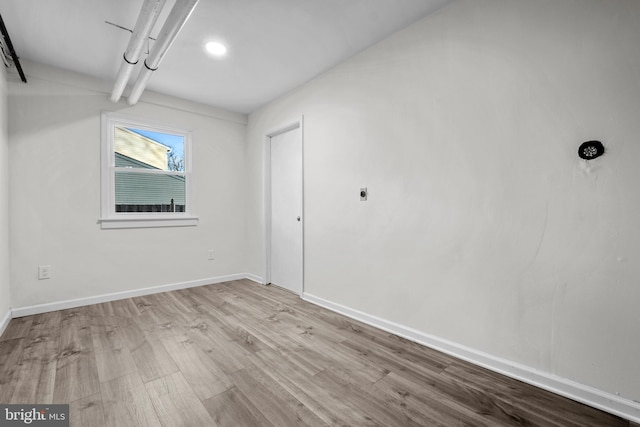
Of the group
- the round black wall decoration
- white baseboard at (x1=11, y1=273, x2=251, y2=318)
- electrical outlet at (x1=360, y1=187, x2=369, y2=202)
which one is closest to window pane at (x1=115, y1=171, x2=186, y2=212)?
white baseboard at (x1=11, y1=273, x2=251, y2=318)

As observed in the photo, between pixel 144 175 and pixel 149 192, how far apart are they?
221 mm

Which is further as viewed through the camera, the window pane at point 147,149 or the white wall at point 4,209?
the window pane at point 147,149

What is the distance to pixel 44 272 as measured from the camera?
2.85 metres

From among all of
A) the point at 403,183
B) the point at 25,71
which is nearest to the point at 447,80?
the point at 403,183

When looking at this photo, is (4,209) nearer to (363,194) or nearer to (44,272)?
(44,272)

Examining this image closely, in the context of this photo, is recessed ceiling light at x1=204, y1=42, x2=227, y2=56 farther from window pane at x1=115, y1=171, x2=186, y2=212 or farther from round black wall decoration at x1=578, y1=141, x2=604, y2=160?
round black wall decoration at x1=578, y1=141, x2=604, y2=160

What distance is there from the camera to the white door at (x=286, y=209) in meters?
3.49

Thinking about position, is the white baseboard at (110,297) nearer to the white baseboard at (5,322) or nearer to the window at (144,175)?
the white baseboard at (5,322)

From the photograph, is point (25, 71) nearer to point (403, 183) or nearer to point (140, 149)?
point (140, 149)

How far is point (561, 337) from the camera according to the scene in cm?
159

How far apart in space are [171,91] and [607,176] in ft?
13.7

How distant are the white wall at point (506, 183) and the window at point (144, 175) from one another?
2.39m

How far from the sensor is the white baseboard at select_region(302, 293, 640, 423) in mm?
1420

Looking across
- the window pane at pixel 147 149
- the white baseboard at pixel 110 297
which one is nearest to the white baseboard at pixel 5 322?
the white baseboard at pixel 110 297
